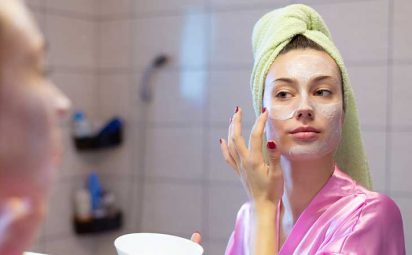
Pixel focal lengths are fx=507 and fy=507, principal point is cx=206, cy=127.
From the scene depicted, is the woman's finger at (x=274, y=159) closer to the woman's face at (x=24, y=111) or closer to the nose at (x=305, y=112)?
the nose at (x=305, y=112)

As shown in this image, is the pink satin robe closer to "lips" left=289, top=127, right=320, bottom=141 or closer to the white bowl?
"lips" left=289, top=127, right=320, bottom=141

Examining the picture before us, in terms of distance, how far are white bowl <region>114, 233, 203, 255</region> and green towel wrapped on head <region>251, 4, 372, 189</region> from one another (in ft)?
1.18

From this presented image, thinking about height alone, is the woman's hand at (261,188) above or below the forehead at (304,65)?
below

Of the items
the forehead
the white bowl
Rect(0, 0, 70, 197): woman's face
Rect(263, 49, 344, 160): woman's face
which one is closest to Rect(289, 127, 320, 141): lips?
Rect(263, 49, 344, 160): woman's face

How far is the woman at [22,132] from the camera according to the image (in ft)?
1.06

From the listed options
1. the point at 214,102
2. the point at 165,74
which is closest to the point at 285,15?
the point at 214,102

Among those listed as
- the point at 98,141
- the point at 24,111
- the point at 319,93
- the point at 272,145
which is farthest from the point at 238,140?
the point at 98,141

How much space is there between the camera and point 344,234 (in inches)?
34.8

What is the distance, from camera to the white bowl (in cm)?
81

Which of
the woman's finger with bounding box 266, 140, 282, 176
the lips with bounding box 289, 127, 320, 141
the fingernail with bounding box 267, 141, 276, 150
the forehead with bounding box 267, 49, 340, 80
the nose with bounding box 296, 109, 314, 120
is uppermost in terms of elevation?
the forehead with bounding box 267, 49, 340, 80

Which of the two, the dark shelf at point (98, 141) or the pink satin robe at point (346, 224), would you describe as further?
the dark shelf at point (98, 141)

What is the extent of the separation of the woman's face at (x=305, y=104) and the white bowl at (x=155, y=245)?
276 millimetres

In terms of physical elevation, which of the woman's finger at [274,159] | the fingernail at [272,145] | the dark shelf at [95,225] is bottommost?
the dark shelf at [95,225]

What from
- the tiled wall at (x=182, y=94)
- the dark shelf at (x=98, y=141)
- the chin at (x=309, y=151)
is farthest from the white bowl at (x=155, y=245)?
the dark shelf at (x=98, y=141)
